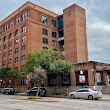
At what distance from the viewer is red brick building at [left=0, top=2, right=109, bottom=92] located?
185 feet

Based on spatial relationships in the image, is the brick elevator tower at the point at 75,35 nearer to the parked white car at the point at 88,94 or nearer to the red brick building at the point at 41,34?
the red brick building at the point at 41,34

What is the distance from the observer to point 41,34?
194ft

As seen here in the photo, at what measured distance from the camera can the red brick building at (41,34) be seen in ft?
185

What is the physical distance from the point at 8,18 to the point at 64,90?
38.9 m

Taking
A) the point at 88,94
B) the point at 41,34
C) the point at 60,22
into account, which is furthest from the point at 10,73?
the point at 88,94

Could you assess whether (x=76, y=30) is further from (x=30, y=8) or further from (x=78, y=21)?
(x=30, y=8)

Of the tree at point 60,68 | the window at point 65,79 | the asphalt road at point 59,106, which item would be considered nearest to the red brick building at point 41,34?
the window at point 65,79

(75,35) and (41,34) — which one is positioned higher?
(41,34)

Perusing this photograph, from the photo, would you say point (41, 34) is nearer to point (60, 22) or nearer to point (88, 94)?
point (60, 22)

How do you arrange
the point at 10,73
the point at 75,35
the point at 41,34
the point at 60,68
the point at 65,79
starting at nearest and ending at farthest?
the point at 60,68 → the point at 65,79 → the point at 10,73 → the point at 75,35 → the point at 41,34

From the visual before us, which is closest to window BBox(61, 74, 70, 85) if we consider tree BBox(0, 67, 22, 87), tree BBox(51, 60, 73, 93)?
tree BBox(51, 60, 73, 93)

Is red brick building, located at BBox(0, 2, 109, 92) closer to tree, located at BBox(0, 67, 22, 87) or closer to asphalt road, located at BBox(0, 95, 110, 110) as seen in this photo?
tree, located at BBox(0, 67, 22, 87)

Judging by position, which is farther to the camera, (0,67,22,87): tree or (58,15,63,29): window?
(58,15,63,29): window

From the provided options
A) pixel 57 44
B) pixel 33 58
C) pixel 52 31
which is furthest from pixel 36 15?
pixel 33 58
